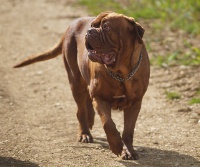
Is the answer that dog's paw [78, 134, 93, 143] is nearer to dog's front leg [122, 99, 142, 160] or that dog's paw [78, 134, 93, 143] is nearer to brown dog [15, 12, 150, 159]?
brown dog [15, 12, 150, 159]

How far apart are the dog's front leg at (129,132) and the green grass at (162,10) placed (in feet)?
15.7

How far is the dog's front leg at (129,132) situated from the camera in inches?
233

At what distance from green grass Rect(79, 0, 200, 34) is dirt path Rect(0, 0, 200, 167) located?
1844 mm

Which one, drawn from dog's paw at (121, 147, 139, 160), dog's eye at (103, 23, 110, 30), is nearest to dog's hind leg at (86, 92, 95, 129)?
dog's paw at (121, 147, 139, 160)

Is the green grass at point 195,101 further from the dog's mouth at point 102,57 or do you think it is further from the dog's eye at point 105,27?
the dog's eye at point 105,27

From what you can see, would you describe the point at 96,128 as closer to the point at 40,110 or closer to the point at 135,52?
the point at 40,110

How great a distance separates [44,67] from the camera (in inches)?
390

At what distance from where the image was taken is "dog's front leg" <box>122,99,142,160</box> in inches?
233

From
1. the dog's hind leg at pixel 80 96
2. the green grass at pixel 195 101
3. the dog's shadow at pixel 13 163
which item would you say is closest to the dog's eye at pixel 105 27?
the dog's hind leg at pixel 80 96

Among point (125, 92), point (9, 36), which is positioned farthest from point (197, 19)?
point (125, 92)

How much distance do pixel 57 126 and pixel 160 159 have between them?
63.7 inches

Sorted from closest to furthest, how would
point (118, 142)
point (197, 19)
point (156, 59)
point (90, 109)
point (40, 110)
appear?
point (118, 142) < point (90, 109) < point (40, 110) < point (156, 59) < point (197, 19)

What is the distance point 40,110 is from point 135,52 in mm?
2293

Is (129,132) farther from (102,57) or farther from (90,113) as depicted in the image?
(90,113)
